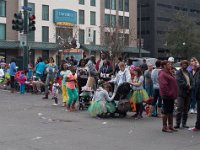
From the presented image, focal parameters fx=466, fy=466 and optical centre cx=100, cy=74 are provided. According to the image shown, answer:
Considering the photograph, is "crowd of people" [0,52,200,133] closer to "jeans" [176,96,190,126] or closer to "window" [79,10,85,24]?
"jeans" [176,96,190,126]

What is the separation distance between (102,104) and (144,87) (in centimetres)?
205

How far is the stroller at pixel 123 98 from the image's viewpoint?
1431 centimetres

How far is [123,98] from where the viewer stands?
47.7ft

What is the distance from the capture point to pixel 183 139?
35.0 feet

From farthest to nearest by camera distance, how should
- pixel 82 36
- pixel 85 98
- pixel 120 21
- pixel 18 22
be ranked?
pixel 120 21 → pixel 82 36 → pixel 18 22 → pixel 85 98

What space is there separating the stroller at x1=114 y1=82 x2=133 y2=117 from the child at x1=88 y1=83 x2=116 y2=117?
0.63 ft

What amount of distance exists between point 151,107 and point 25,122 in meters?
4.33

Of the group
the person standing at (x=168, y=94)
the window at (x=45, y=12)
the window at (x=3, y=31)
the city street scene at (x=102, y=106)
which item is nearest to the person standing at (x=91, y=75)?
the city street scene at (x=102, y=106)

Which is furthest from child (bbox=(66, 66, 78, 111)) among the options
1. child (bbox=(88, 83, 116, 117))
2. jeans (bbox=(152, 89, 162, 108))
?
jeans (bbox=(152, 89, 162, 108))

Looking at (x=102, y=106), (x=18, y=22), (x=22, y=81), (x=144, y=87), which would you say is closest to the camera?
(x=102, y=106)

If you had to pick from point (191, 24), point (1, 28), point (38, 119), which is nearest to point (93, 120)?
point (38, 119)

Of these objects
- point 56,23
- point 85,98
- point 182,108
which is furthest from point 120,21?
point 182,108

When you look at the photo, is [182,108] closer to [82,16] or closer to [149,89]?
[149,89]

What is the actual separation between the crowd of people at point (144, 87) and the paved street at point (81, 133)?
52 cm
